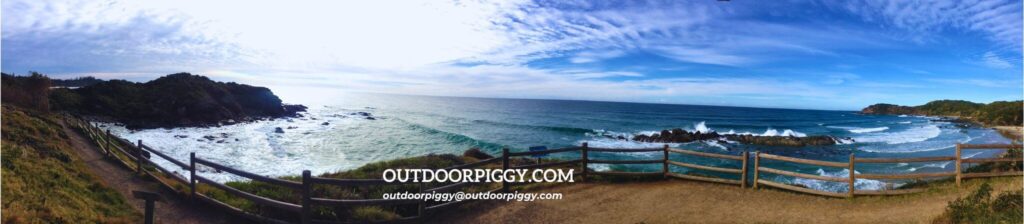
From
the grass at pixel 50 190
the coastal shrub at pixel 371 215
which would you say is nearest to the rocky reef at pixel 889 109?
the coastal shrub at pixel 371 215

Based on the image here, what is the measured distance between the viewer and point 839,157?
31281 mm

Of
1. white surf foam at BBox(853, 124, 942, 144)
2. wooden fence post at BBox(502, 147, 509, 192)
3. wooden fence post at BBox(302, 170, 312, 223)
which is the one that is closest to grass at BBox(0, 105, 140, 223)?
wooden fence post at BBox(302, 170, 312, 223)

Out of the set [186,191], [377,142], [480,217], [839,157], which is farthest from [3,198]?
[839,157]

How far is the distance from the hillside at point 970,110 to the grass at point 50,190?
82189mm

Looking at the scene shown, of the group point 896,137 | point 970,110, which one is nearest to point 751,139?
point 896,137

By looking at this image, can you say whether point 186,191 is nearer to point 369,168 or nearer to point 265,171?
point 369,168

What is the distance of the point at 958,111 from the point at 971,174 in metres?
115

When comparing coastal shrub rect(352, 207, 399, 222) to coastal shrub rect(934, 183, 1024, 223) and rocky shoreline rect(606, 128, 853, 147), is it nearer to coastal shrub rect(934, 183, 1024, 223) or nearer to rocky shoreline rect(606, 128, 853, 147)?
coastal shrub rect(934, 183, 1024, 223)

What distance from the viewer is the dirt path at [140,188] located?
8625 mm

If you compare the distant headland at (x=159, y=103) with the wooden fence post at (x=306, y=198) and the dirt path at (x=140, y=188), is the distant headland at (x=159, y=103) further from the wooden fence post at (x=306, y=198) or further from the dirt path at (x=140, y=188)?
the wooden fence post at (x=306, y=198)

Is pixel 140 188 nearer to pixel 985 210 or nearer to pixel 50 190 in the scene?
pixel 50 190

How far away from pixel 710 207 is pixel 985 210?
419 centimetres

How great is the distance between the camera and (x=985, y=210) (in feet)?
25.1

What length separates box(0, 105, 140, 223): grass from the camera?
6898mm
